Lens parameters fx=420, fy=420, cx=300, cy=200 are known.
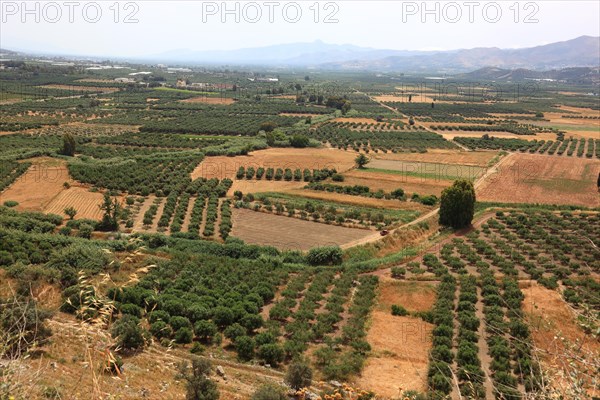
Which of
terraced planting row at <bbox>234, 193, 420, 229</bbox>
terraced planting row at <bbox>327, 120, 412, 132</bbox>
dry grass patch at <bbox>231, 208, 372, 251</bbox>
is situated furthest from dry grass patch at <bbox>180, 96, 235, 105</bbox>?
dry grass patch at <bbox>231, 208, 372, 251</bbox>

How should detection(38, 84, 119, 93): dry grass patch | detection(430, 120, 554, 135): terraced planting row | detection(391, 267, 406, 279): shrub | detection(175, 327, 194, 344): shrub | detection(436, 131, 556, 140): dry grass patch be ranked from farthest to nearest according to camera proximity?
1. detection(38, 84, 119, 93): dry grass patch
2. detection(430, 120, 554, 135): terraced planting row
3. detection(436, 131, 556, 140): dry grass patch
4. detection(391, 267, 406, 279): shrub
5. detection(175, 327, 194, 344): shrub

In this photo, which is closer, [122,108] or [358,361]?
[358,361]

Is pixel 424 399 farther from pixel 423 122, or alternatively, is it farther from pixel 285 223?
pixel 423 122

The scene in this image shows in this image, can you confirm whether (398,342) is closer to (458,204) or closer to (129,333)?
(129,333)

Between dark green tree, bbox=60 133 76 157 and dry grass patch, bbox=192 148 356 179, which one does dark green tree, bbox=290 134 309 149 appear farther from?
dark green tree, bbox=60 133 76 157

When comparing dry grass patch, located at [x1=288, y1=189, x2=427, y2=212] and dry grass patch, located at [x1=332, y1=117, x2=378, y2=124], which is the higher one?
dry grass patch, located at [x1=332, y1=117, x2=378, y2=124]

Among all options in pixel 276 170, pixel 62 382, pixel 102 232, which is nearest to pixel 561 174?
pixel 276 170

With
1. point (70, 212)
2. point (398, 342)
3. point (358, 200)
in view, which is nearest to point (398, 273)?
point (398, 342)
